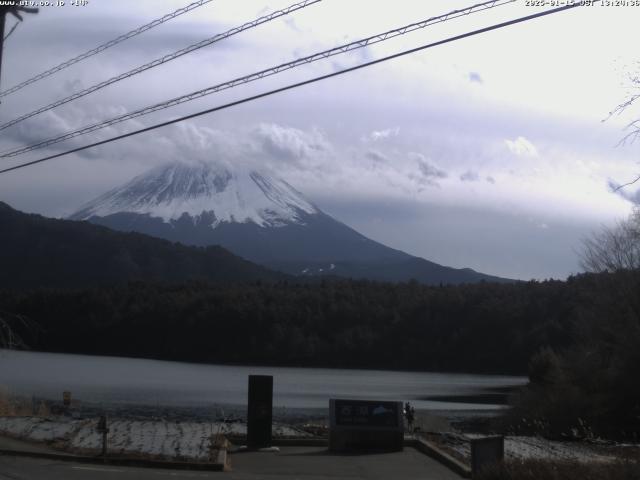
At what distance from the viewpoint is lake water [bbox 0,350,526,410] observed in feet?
171

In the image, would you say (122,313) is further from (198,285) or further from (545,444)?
(545,444)

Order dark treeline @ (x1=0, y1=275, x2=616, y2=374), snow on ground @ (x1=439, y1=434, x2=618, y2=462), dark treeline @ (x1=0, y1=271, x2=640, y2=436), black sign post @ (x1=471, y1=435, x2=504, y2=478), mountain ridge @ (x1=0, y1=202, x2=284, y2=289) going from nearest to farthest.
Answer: black sign post @ (x1=471, y1=435, x2=504, y2=478)
snow on ground @ (x1=439, y1=434, x2=618, y2=462)
dark treeline @ (x1=0, y1=271, x2=640, y2=436)
dark treeline @ (x1=0, y1=275, x2=616, y2=374)
mountain ridge @ (x1=0, y1=202, x2=284, y2=289)

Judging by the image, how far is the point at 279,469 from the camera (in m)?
17.0

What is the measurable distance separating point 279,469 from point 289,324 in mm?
102359

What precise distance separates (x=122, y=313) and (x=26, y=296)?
12987mm

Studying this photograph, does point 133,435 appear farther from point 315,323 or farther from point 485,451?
point 315,323

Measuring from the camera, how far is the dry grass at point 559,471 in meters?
11.6

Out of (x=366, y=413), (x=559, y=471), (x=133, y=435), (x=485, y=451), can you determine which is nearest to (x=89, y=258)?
(x=133, y=435)

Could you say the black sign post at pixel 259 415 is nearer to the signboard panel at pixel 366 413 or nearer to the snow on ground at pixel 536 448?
the signboard panel at pixel 366 413

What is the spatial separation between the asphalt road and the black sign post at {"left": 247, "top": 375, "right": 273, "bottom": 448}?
0.44m

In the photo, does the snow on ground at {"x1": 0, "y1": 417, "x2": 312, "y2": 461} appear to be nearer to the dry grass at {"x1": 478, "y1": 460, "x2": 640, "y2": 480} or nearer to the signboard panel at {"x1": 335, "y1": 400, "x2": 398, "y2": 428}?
the signboard panel at {"x1": 335, "y1": 400, "x2": 398, "y2": 428}

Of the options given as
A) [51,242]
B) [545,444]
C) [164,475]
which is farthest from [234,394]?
[51,242]

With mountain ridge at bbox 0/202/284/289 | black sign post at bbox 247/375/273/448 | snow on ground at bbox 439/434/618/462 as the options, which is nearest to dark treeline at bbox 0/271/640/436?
mountain ridge at bbox 0/202/284/289

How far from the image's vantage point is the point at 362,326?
4656 inches
